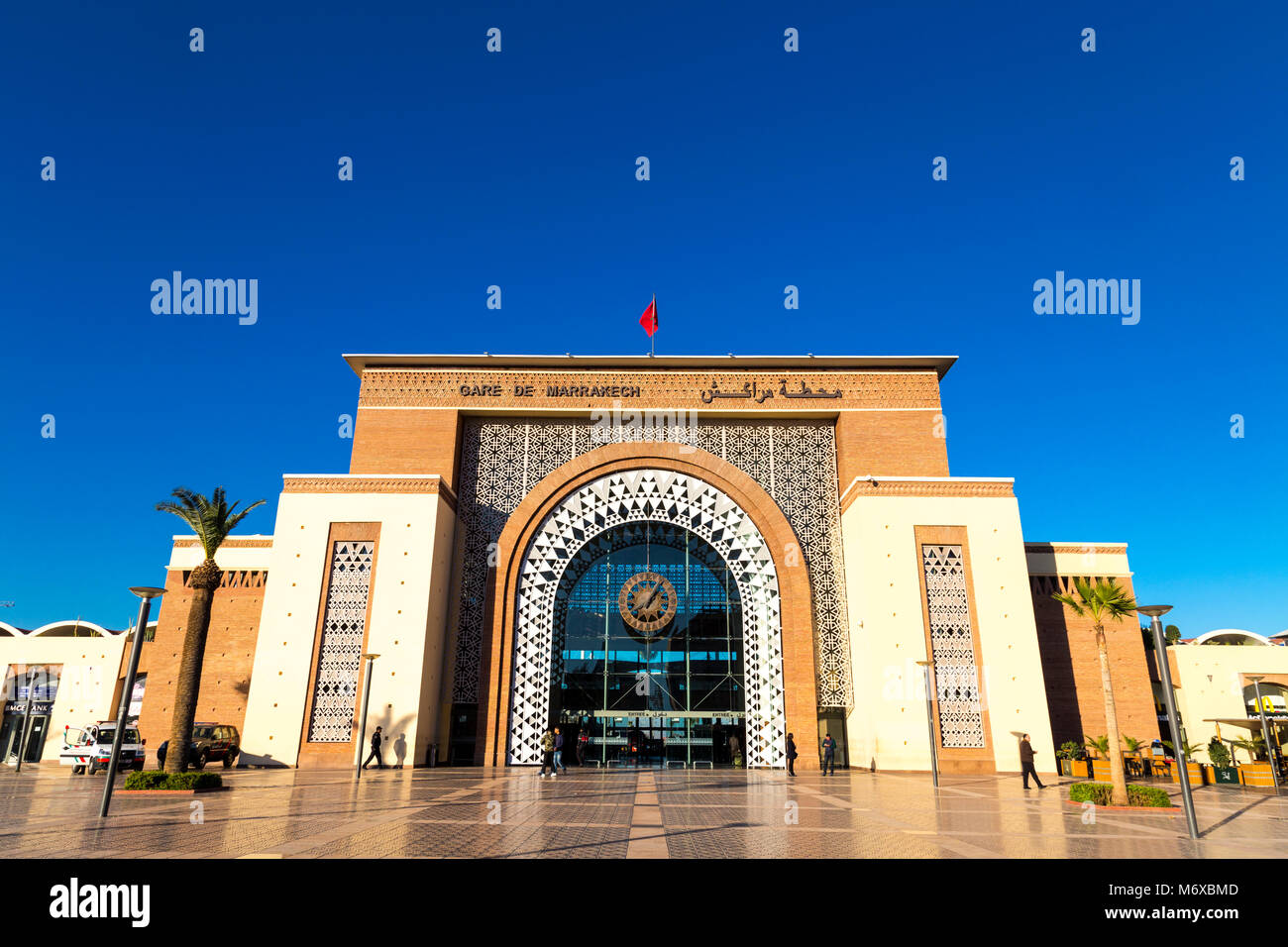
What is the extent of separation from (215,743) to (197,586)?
24.5 feet

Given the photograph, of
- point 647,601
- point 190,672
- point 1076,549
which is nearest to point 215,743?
point 190,672

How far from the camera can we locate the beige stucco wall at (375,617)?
2017 centimetres

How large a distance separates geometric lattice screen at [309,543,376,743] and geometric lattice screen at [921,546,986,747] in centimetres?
1529

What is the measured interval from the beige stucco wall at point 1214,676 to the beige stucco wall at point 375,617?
77.4 feet

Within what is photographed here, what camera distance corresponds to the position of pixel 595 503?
2392cm

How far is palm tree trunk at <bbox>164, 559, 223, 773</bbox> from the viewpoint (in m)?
14.6

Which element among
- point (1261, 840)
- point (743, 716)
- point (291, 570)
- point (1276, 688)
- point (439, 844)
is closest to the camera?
point (439, 844)

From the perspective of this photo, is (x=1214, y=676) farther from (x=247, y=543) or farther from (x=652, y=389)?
(x=247, y=543)

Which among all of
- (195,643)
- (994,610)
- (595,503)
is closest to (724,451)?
(595,503)

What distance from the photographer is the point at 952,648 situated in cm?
2094

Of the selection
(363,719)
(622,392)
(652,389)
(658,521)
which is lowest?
(363,719)

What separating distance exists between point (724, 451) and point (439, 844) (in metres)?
17.9
